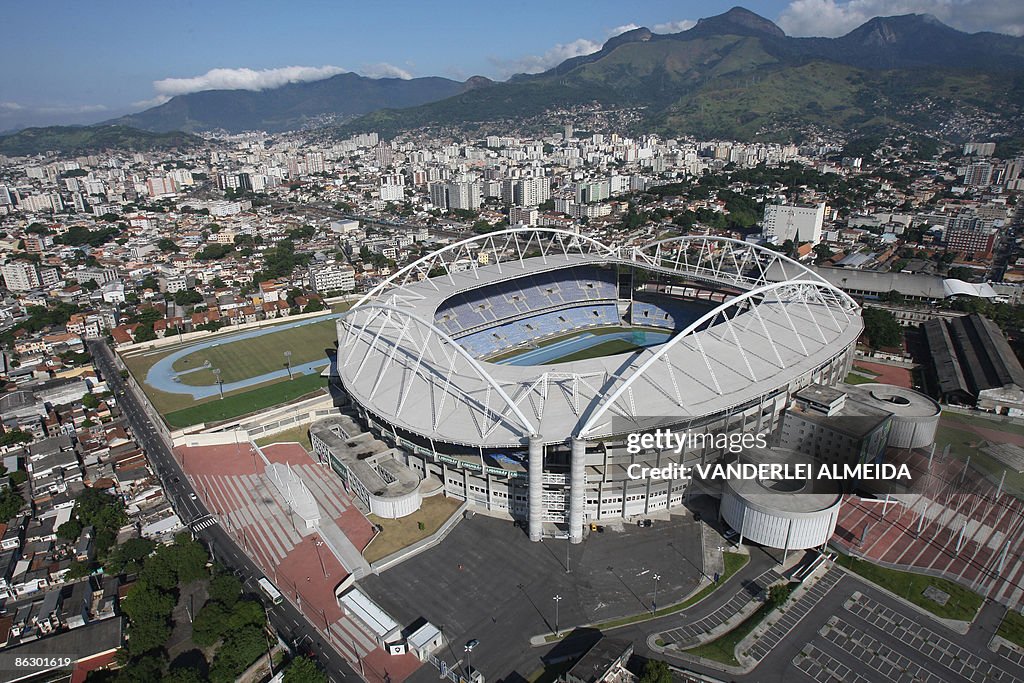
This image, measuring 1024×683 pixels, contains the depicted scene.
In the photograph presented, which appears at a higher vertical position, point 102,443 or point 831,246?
point 831,246

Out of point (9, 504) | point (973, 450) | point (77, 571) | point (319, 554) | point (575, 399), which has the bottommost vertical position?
point (77, 571)

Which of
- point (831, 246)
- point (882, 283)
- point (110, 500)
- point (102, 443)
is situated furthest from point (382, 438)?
point (831, 246)

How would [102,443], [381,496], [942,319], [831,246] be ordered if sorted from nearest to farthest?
[381,496] → [102,443] → [942,319] → [831,246]

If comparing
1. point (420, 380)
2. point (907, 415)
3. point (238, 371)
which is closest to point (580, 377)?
point (420, 380)

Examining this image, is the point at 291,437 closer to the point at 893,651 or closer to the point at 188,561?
the point at 188,561

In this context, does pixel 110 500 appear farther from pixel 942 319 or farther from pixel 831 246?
pixel 831 246

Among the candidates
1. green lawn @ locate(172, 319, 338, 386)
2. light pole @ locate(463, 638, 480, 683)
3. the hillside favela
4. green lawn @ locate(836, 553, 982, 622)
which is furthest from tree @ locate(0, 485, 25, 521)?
green lawn @ locate(836, 553, 982, 622)
